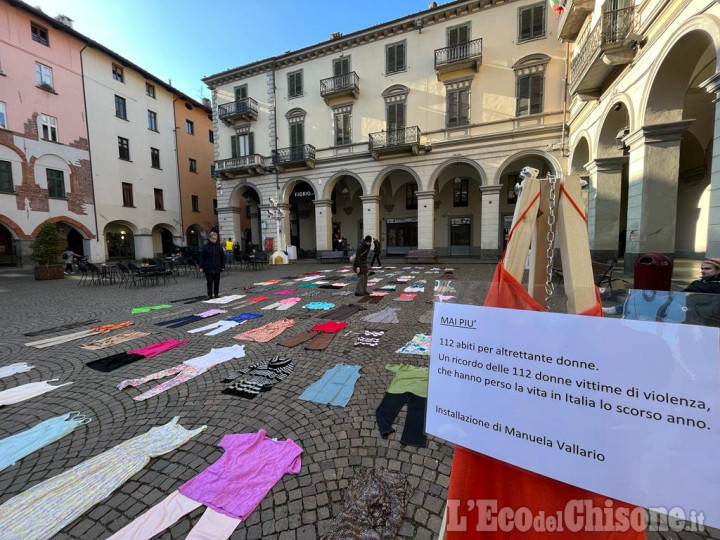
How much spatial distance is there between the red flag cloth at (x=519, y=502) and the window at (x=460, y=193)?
857 inches

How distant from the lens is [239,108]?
2122cm

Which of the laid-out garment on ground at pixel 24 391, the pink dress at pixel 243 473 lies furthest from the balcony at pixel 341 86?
the pink dress at pixel 243 473

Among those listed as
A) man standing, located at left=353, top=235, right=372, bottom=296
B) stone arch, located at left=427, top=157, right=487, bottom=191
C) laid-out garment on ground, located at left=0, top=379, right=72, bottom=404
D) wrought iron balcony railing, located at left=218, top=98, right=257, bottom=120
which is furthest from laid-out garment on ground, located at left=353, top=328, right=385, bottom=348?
wrought iron balcony railing, located at left=218, top=98, right=257, bottom=120

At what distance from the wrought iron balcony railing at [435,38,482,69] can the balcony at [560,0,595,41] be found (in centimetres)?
380

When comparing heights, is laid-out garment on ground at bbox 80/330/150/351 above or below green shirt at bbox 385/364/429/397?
above

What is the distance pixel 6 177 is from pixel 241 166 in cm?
1226

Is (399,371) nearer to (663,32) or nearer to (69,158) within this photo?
(663,32)

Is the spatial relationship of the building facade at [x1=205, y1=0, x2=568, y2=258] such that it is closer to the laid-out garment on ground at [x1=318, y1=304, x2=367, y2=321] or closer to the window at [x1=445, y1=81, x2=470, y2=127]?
the window at [x1=445, y1=81, x2=470, y2=127]

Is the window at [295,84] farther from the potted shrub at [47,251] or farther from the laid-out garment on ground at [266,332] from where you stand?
the laid-out garment on ground at [266,332]

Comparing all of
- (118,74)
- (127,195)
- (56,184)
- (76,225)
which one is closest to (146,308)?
(76,225)

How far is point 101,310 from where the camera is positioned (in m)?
7.23

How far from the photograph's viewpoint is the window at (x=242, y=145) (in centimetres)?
2172

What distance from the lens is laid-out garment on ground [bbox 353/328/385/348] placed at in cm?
454

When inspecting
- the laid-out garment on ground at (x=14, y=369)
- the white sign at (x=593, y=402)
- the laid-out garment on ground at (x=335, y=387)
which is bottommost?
the laid-out garment on ground at (x=335, y=387)
